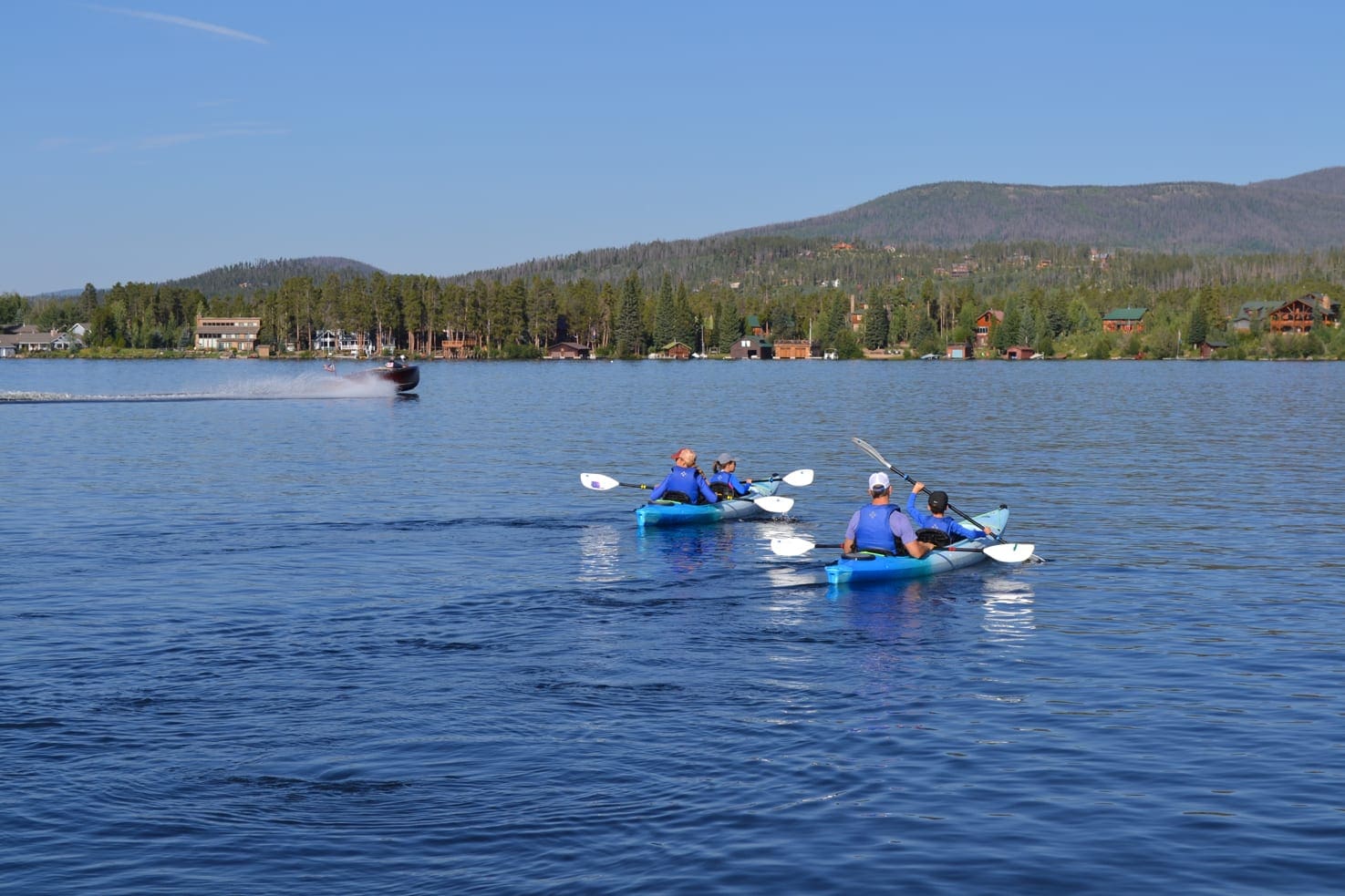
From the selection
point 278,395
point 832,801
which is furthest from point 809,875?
point 278,395

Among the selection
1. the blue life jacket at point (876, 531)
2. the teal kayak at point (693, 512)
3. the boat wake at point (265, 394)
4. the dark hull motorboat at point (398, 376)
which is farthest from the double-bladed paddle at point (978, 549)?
the dark hull motorboat at point (398, 376)

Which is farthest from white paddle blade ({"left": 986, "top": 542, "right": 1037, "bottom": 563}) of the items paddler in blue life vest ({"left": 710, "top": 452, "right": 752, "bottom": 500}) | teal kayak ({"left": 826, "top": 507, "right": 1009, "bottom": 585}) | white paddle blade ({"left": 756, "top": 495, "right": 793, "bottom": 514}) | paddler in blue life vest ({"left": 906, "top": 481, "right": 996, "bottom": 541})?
paddler in blue life vest ({"left": 710, "top": 452, "right": 752, "bottom": 500})

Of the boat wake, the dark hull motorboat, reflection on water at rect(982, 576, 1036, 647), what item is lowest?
reflection on water at rect(982, 576, 1036, 647)

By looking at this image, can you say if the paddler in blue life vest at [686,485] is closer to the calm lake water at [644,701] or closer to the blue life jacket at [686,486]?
the blue life jacket at [686,486]

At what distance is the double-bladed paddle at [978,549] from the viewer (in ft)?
96.9

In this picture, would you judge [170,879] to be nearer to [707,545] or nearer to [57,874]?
[57,874]

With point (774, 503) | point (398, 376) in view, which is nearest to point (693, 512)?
point (774, 503)

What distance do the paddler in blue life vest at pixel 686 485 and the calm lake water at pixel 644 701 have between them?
0.92 metres

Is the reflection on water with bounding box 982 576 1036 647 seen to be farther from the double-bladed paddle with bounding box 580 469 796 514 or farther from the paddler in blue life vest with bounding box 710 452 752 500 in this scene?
the paddler in blue life vest with bounding box 710 452 752 500

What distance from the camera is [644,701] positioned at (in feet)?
63.2

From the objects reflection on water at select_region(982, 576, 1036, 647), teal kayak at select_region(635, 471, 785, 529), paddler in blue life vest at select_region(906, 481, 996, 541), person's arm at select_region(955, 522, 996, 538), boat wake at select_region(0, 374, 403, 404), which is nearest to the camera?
reflection on water at select_region(982, 576, 1036, 647)

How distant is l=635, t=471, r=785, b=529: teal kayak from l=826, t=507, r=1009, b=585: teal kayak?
810 cm

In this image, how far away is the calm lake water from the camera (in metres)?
13.9

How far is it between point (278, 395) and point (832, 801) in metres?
108
